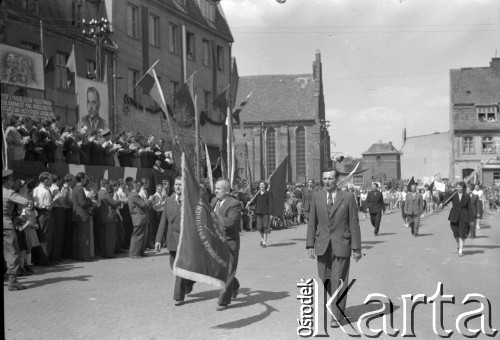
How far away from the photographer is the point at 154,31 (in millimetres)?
36438

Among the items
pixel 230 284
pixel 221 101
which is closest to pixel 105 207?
pixel 230 284

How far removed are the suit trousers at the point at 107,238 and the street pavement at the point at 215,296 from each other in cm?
53

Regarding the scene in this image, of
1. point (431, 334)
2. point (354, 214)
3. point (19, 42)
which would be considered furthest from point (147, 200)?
point (19, 42)

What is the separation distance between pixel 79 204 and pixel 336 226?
7.35 metres

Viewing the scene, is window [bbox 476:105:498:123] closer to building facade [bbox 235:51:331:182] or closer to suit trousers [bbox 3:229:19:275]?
building facade [bbox 235:51:331:182]

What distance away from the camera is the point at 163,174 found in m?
20.0

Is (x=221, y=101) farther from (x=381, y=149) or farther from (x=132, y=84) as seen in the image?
(x=381, y=149)

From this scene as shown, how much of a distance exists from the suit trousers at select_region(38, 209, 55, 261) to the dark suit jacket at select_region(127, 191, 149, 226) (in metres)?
2.22

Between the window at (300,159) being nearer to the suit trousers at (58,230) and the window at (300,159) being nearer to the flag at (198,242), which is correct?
the suit trousers at (58,230)

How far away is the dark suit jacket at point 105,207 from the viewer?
14.7m

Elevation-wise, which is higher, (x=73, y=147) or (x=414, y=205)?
(x=73, y=147)

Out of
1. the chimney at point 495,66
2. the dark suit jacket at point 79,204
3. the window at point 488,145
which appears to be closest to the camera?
the dark suit jacket at point 79,204

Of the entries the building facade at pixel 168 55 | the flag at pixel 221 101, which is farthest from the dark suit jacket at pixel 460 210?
the building facade at pixel 168 55

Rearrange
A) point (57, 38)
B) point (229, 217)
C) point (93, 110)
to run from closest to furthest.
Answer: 1. point (229, 217)
2. point (93, 110)
3. point (57, 38)
